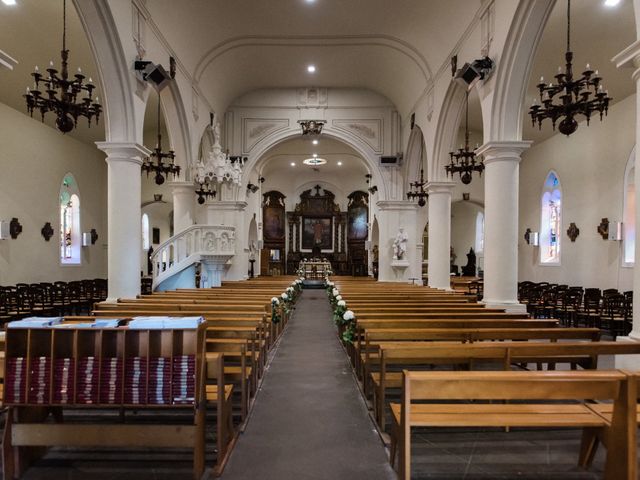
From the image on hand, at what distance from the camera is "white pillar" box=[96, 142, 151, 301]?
7.20 meters

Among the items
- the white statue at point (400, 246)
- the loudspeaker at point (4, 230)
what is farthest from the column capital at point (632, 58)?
the loudspeaker at point (4, 230)

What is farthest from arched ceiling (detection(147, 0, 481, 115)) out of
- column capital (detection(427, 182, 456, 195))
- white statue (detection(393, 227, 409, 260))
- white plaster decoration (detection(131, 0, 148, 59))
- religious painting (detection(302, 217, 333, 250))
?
religious painting (detection(302, 217, 333, 250))

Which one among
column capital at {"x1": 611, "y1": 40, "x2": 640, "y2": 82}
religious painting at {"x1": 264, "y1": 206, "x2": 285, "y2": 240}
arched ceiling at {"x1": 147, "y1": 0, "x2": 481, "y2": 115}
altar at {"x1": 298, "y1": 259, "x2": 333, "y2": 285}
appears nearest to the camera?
Result: column capital at {"x1": 611, "y1": 40, "x2": 640, "y2": 82}

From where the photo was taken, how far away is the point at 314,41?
11562 mm

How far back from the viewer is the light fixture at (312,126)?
14676mm

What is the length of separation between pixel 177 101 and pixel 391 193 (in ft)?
26.2

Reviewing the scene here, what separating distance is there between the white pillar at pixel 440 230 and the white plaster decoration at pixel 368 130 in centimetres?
460

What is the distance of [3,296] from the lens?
8.80 metres

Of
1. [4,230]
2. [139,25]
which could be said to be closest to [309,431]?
[139,25]

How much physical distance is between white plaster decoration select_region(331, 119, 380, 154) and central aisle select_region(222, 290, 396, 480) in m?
10.7

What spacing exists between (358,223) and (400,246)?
423 inches

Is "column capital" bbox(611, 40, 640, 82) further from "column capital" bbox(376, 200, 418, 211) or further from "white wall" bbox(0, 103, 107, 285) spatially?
"white wall" bbox(0, 103, 107, 285)

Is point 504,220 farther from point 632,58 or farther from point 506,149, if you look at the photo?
point 632,58

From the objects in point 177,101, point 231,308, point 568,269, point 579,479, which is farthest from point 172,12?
point 568,269
